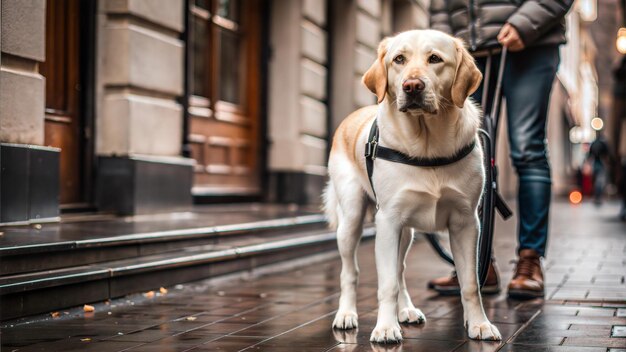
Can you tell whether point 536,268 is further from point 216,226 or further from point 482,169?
point 216,226

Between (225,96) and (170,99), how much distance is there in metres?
2.63

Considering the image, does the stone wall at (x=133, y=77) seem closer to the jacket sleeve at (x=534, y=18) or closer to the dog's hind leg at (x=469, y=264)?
the jacket sleeve at (x=534, y=18)

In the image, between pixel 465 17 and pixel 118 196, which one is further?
pixel 118 196

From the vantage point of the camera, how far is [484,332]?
4.02 meters

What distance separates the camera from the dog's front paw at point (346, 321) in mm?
4367

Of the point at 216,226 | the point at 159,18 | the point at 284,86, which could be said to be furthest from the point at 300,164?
the point at 216,226

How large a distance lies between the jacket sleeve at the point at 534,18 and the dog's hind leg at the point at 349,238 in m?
1.61

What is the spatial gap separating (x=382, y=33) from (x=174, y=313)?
38.5ft

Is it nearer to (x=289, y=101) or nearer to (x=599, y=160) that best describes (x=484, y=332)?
(x=289, y=101)

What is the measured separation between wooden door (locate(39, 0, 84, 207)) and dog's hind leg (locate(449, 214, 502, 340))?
168 inches

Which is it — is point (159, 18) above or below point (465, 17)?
above

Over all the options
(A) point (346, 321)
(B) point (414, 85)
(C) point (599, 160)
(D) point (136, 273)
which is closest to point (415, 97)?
(B) point (414, 85)

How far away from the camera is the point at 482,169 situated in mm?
4125

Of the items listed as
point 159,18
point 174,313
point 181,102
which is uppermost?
point 159,18
